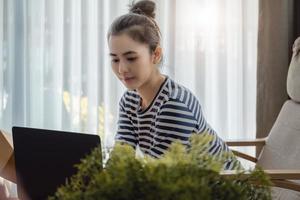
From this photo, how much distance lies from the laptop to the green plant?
311 millimetres

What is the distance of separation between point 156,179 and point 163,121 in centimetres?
93

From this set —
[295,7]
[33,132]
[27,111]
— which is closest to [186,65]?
[295,7]

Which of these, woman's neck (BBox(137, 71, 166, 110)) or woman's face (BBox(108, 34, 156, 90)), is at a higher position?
woman's face (BBox(108, 34, 156, 90))

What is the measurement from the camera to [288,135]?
2.03m

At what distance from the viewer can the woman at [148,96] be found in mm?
1552

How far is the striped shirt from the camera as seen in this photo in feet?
5.04

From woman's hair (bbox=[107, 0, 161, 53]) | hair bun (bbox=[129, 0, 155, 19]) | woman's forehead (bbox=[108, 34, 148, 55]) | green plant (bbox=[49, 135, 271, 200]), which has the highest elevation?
hair bun (bbox=[129, 0, 155, 19])

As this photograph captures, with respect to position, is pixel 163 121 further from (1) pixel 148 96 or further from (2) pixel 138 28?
(2) pixel 138 28

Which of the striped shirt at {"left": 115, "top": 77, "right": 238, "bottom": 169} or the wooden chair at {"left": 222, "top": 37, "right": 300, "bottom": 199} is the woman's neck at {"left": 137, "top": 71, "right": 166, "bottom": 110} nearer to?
the striped shirt at {"left": 115, "top": 77, "right": 238, "bottom": 169}

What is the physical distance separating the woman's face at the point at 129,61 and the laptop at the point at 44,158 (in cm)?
52

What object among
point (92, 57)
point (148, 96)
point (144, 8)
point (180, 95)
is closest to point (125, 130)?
point (148, 96)

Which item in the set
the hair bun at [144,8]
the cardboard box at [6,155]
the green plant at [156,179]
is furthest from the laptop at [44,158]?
the hair bun at [144,8]

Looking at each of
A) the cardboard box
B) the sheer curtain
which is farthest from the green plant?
the sheer curtain

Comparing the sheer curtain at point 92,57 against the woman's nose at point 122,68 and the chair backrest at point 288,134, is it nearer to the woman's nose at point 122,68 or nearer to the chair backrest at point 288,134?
the chair backrest at point 288,134
